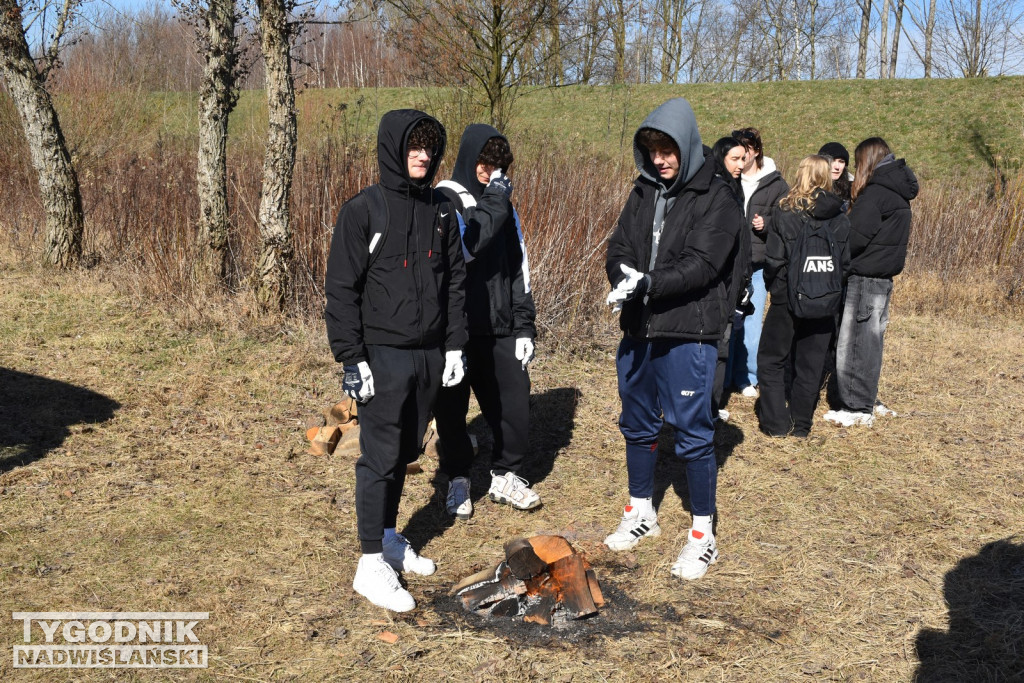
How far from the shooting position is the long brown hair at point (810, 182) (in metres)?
5.01

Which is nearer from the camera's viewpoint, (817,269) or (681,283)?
(681,283)

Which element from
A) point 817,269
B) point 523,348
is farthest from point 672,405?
point 817,269

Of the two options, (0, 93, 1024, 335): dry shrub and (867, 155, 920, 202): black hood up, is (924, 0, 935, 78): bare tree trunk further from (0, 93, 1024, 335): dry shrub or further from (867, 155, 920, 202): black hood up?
(867, 155, 920, 202): black hood up

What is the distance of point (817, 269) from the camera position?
5023 millimetres

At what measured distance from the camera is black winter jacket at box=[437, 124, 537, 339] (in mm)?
3848

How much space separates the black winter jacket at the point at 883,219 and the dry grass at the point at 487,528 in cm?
121

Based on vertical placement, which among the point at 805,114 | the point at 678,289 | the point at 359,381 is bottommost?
the point at 359,381

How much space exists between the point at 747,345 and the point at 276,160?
4286 mm

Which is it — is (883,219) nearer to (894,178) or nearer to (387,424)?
(894,178)

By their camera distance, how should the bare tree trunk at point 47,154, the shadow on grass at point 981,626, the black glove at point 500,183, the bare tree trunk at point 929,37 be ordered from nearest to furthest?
1. the shadow on grass at point 981,626
2. the black glove at point 500,183
3. the bare tree trunk at point 47,154
4. the bare tree trunk at point 929,37

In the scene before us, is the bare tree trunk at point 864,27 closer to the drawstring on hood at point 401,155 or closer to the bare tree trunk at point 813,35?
the bare tree trunk at point 813,35

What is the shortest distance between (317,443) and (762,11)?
3654 cm

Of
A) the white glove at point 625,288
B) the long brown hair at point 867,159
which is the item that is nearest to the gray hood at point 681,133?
the white glove at point 625,288

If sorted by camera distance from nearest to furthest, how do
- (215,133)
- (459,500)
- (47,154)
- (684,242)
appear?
(684,242)
(459,500)
(215,133)
(47,154)
